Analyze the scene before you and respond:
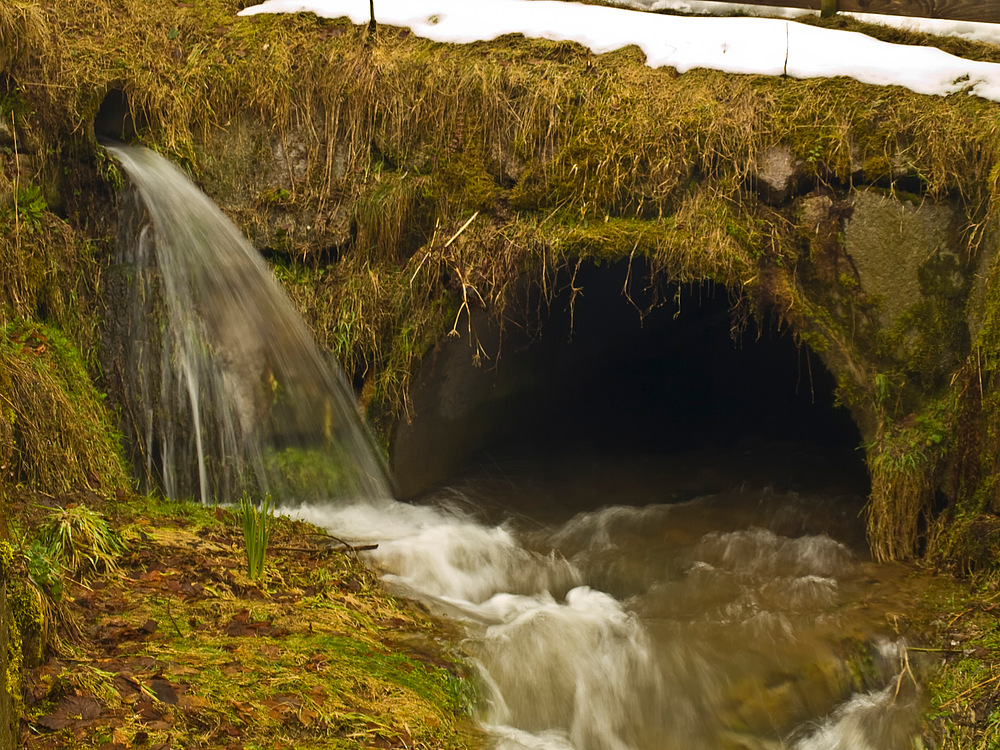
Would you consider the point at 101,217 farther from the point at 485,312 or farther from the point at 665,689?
the point at 665,689

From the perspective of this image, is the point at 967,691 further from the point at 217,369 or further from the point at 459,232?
the point at 217,369

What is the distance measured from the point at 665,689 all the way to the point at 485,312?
273 centimetres

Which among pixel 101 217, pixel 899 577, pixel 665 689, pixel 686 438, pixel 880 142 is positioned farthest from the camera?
pixel 686 438

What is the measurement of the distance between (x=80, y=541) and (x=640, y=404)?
553 centimetres

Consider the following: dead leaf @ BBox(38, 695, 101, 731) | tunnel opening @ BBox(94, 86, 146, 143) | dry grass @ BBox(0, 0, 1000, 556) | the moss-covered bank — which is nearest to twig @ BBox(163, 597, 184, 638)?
dead leaf @ BBox(38, 695, 101, 731)

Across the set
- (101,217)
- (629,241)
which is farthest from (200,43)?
(629,241)

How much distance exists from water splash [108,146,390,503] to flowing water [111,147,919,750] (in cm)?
1

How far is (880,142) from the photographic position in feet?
15.8

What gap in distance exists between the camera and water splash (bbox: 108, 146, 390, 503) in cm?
505

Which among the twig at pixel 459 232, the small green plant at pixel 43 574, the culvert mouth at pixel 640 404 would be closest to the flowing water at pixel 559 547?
the culvert mouth at pixel 640 404

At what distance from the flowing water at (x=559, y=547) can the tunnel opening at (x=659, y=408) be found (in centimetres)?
9

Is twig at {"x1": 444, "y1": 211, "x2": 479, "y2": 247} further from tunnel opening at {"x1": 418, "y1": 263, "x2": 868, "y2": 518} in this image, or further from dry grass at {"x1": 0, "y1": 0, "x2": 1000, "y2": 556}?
tunnel opening at {"x1": 418, "y1": 263, "x2": 868, "y2": 518}

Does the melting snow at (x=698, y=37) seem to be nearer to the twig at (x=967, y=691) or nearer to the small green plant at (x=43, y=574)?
the twig at (x=967, y=691)

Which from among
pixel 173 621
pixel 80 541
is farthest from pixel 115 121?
pixel 173 621
